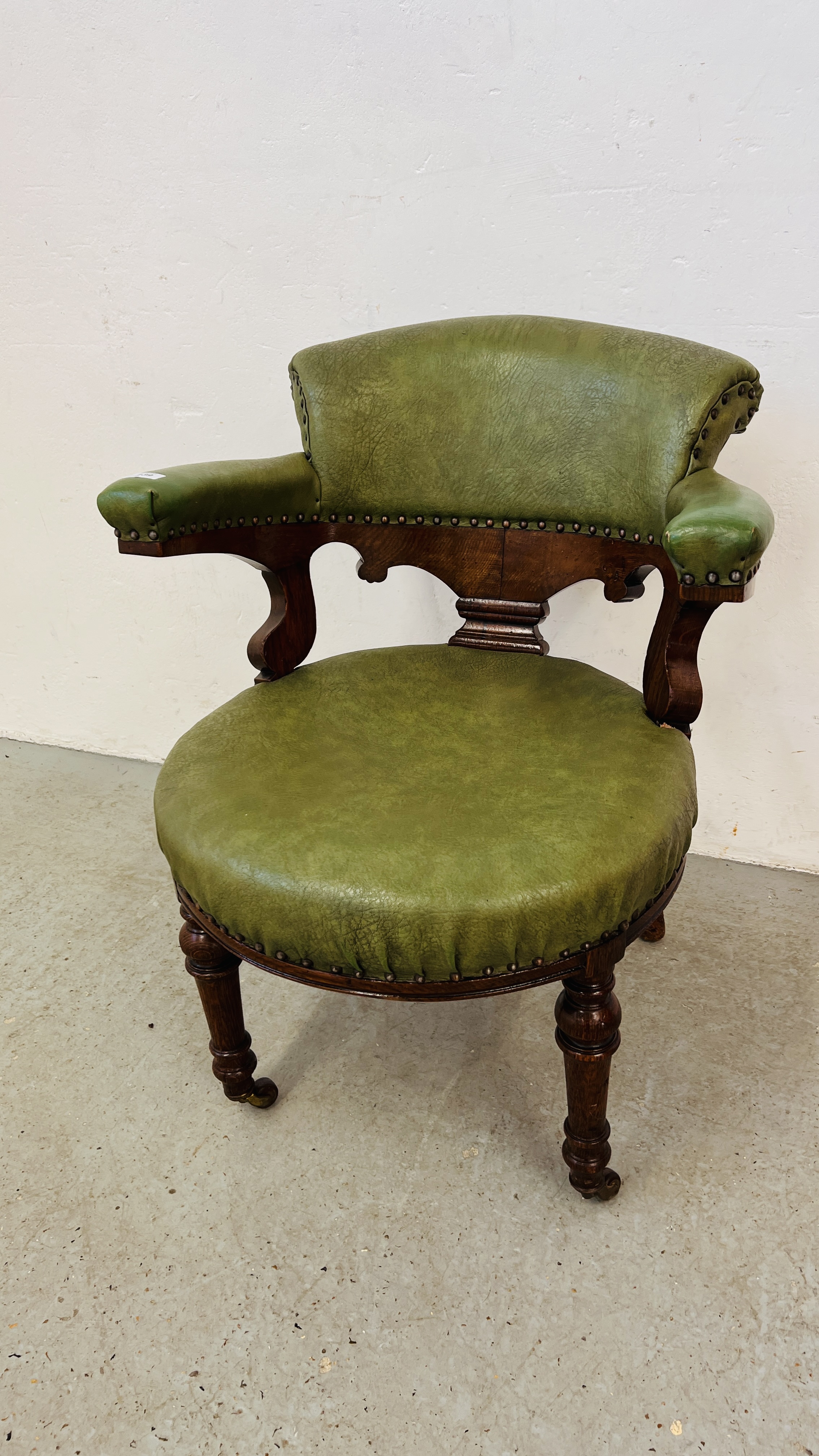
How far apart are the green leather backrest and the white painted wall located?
1.29 feet

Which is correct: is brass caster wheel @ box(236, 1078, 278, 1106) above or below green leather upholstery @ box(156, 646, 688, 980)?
below

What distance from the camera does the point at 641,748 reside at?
3.80 feet

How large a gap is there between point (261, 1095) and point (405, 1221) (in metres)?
0.28

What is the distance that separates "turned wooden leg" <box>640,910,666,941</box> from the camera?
172 centimetres

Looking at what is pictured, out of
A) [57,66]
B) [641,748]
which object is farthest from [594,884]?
[57,66]

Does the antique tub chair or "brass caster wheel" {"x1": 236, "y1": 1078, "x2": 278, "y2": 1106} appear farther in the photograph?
"brass caster wheel" {"x1": 236, "y1": 1078, "x2": 278, "y2": 1106}

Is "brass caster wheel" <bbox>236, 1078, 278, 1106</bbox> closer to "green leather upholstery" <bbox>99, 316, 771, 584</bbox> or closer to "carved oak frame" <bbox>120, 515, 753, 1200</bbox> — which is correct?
"carved oak frame" <bbox>120, 515, 753, 1200</bbox>

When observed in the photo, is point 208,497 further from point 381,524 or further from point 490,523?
point 490,523

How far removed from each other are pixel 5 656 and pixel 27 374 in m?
0.75

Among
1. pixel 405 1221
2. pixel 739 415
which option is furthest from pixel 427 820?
pixel 739 415

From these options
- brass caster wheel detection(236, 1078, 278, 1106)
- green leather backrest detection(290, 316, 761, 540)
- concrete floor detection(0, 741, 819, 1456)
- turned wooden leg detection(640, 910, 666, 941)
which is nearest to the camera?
concrete floor detection(0, 741, 819, 1456)

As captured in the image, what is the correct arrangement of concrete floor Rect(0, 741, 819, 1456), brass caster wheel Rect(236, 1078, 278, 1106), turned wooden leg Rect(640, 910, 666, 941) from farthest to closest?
turned wooden leg Rect(640, 910, 666, 941) → brass caster wheel Rect(236, 1078, 278, 1106) → concrete floor Rect(0, 741, 819, 1456)

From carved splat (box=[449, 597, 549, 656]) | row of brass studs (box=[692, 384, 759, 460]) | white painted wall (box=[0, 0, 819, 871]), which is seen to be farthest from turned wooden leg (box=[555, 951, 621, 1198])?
white painted wall (box=[0, 0, 819, 871])

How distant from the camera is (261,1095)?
4.57 ft
